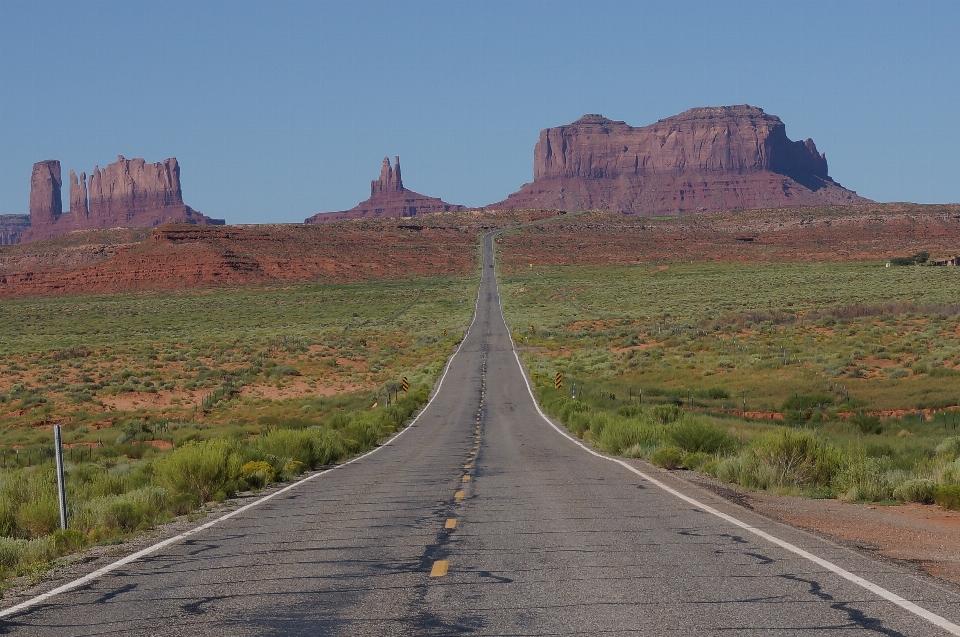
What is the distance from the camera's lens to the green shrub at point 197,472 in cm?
1557

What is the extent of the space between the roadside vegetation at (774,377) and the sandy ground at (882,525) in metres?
0.64

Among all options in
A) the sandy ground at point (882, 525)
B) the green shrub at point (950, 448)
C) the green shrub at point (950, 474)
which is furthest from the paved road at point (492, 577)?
the green shrub at point (950, 448)

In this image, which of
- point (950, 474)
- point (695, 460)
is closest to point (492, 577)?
point (950, 474)

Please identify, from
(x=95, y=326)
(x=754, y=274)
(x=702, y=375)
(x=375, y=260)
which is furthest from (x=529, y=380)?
(x=375, y=260)

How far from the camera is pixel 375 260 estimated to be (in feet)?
457

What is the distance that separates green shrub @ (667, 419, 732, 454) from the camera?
20.7 meters

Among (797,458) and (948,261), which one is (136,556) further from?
(948,261)

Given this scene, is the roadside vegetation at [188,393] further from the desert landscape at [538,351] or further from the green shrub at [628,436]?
the green shrub at [628,436]

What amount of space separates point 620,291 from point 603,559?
94465 mm

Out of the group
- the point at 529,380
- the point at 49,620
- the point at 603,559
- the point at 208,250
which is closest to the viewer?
the point at 49,620

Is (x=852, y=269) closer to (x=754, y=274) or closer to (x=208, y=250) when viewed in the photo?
(x=754, y=274)

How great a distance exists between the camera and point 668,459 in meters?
19.2

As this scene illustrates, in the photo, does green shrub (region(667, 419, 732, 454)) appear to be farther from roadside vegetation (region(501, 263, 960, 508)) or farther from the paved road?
the paved road

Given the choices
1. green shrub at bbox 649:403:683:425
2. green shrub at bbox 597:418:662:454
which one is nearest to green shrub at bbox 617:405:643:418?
green shrub at bbox 649:403:683:425
